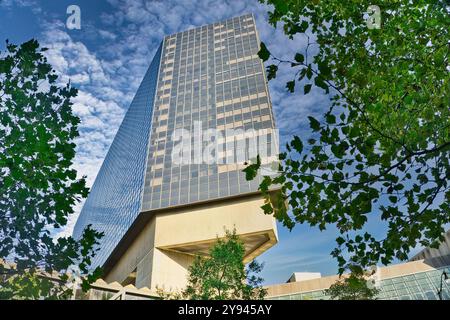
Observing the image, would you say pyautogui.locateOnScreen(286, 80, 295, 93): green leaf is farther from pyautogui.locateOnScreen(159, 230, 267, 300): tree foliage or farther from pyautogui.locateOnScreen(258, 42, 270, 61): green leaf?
pyautogui.locateOnScreen(159, 230, 267, 300): tree foliage

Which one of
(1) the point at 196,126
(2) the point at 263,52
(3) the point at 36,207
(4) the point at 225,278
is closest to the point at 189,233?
(1) the point at 196,126

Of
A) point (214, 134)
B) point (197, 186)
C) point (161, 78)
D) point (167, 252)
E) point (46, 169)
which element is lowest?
point (46, 169)

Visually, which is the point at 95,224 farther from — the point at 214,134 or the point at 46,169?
the point at 46,169

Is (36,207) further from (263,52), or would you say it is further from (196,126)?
(196,126)

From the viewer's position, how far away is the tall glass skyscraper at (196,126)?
1983 inches

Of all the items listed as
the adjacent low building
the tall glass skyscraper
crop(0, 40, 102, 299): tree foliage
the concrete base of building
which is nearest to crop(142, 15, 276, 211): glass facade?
the tall glass skyscraper

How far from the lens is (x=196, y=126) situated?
185 feet

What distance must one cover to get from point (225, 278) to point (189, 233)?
23.4 m

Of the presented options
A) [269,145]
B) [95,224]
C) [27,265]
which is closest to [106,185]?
[95,224]

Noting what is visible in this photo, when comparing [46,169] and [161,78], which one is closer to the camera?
[46,169]

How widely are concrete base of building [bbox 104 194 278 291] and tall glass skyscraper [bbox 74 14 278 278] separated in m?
1.58
